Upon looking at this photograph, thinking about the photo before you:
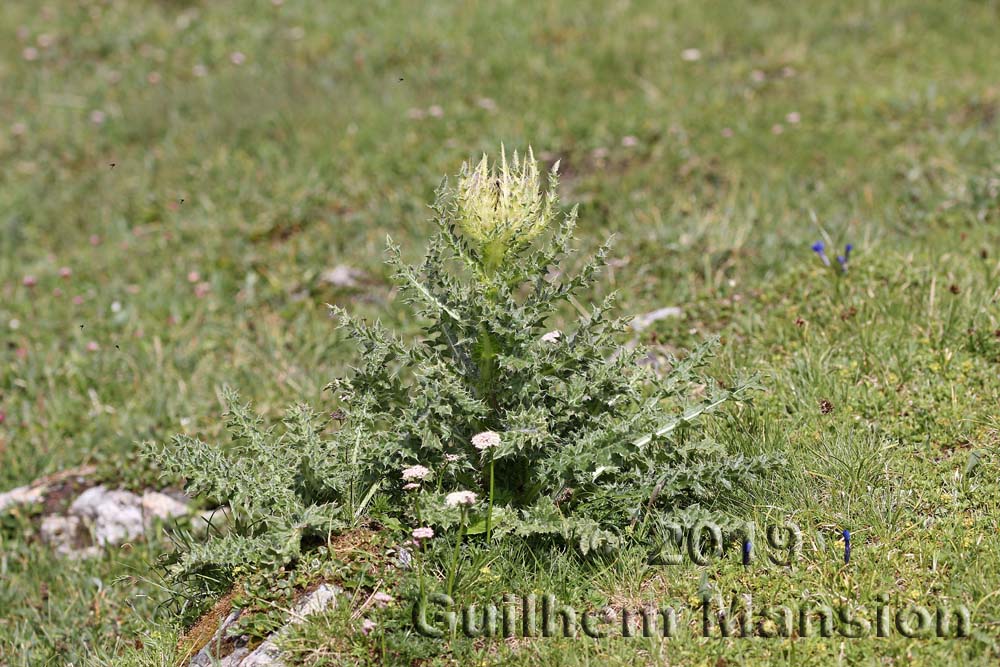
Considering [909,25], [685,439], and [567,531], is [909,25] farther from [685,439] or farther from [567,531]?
[567,531]

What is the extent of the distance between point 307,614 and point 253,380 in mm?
2845

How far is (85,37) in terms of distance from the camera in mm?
10797

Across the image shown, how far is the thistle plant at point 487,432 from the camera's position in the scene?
3373mm

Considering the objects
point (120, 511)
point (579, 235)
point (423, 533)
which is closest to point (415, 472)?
A: point (423, 533)

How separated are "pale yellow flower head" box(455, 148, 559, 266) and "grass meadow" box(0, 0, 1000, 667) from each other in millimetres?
1094

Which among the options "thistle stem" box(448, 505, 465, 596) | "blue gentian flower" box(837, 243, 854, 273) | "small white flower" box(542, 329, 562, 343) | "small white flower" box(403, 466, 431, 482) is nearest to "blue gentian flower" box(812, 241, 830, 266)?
"blue gentian flower" box(837, 243, 854, 273)

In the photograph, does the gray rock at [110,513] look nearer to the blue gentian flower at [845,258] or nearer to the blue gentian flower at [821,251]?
the blue gentian flower at [821,251]

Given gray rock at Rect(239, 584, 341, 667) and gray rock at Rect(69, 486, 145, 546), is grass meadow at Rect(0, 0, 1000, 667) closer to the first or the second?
gray rock at Rect(239, 584, 341, 667)

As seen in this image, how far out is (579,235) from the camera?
6.84m

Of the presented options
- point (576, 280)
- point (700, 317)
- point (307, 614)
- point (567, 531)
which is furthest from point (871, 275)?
point (307, 614)

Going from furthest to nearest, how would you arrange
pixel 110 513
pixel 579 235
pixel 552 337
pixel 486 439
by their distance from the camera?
1. pixel 579 235
2. pixel 110 513
3. pixel 552 337
4. pixel 486 439

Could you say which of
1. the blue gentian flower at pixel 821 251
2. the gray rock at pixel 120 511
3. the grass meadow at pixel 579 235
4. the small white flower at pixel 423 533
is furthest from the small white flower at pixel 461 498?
the blue gentian flower at pixel 821 251

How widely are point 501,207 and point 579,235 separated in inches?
139

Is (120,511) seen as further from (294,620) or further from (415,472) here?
(415,472)
